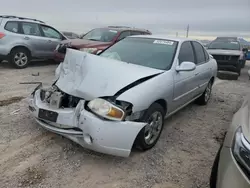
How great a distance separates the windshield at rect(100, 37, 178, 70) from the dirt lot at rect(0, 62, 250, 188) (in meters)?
1.16

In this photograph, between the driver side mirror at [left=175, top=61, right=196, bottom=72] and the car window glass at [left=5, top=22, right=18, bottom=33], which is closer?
the driver side mirror at [left=175, top=61, right=196, bottom=72]

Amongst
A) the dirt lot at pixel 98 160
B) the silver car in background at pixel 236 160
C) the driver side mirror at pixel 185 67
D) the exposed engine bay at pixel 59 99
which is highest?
the driver side mirror at pixel 185 67

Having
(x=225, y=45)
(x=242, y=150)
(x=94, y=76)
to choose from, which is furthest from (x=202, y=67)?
(x=225, y=45)

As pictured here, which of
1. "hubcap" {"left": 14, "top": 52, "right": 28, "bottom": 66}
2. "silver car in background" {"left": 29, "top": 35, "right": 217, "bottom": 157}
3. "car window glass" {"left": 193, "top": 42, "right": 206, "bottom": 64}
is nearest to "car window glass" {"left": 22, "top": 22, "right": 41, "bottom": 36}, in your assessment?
"hubcap" {"left": 14, "top": 52, "right": 28, "bottom": 66}

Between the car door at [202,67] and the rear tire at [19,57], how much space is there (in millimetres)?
6069

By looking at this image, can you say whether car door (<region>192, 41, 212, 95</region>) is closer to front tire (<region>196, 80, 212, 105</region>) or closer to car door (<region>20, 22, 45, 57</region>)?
front tire (<region>196, 80, 212, 105</region>)

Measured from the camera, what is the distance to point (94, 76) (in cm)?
311

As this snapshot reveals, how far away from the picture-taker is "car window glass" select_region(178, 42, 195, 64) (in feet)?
13.7

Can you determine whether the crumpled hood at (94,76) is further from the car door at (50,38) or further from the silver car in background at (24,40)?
the car door at (50,38)

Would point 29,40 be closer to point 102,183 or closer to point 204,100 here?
Result: point 204,100

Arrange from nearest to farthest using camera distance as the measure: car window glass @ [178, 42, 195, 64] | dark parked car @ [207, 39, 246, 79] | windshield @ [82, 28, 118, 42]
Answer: car window glass @ [178, 42, 195, 64], windshield @ [82, 28, 118, 42], dark parked car @ [207, 39, 246, 79]

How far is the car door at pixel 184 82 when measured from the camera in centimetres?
386

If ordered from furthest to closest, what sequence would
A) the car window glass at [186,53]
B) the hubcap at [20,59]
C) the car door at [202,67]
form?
1. the hubcap at [20,59]
2. the car door at [202,67]
3. the car window glass at [186,53]

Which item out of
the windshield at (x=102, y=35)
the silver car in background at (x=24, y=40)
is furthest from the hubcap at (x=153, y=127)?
the silver car in background at (x=24, y=40)
